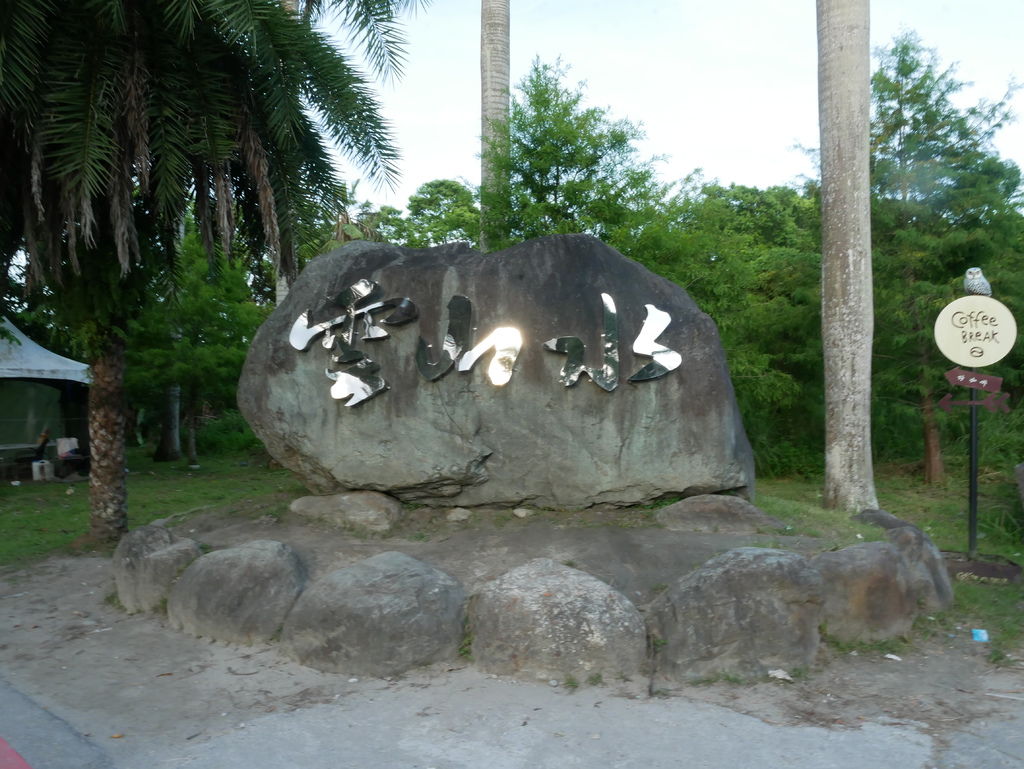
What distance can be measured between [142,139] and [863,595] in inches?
299

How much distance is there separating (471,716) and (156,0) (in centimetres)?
713

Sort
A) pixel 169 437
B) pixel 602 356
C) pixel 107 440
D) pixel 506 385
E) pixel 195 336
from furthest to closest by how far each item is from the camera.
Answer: pixel 169 437 < pixel 195 336 < pixel 107 440 < pixel 506 385 < pixel 602 356

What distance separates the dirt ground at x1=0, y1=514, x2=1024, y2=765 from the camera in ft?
17.6

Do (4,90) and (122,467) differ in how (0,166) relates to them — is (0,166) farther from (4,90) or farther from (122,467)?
(122,467)

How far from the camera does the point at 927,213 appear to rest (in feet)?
44.1

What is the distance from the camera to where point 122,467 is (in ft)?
32.4

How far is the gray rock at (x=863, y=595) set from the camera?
6.32 metres

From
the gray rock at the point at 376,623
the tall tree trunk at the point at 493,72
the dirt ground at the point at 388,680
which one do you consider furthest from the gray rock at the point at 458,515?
the tall tree trunk at the point at 493,72

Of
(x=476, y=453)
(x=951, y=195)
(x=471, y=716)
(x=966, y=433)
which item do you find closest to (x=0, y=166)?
(x=476, y=453)

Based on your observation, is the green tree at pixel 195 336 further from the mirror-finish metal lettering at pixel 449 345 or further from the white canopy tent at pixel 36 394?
the mirror-finish metal lettering at pixel 449 345

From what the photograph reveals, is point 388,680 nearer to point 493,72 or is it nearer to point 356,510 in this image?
point 356,510

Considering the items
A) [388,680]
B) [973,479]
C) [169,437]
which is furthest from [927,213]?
[169,437]

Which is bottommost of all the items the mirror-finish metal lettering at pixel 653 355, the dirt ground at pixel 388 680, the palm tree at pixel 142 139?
the dirt ground at pixel 388 680

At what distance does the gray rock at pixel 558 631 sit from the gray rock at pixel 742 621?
0.26 meters
